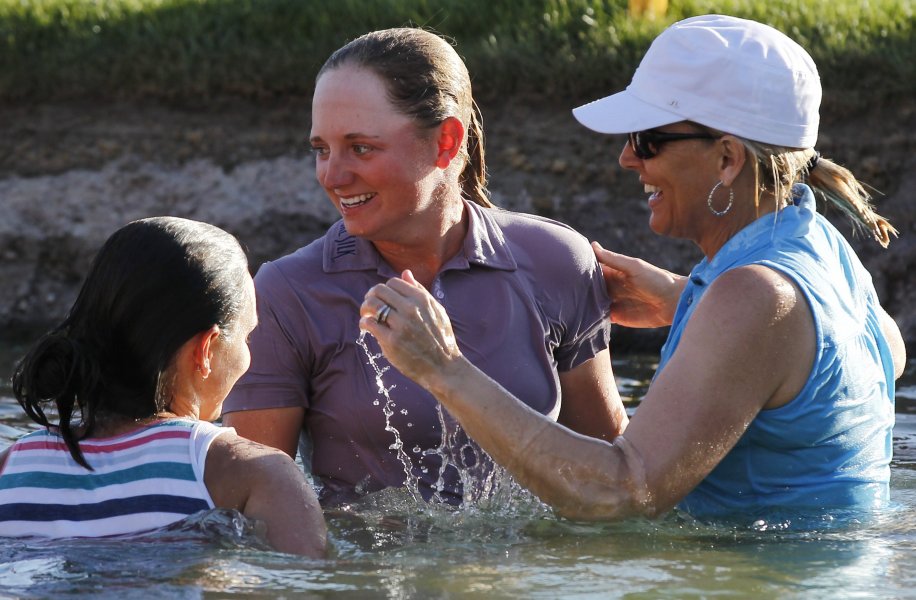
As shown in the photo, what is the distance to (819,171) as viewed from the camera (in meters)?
3.85

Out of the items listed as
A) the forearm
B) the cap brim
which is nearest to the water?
the forearm

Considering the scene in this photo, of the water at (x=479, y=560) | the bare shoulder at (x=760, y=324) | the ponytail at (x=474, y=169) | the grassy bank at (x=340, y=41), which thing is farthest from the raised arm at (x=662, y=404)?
the grassy bank at (x=340, y=41)

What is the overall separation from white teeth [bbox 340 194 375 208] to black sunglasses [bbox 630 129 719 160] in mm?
810

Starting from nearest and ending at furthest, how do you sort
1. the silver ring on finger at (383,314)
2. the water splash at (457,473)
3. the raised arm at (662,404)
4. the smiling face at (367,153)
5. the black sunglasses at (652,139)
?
the raised arm at (662,404) → the silver ring on finger at (383,314) → the black sunglasses at (652,139) → the smiling face at (367,153) → the water splash at (457,473)

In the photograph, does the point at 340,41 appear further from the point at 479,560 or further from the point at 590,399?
the point at 479,560

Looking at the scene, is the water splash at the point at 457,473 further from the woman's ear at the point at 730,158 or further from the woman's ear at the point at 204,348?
the woman's ear at the point at 730,158

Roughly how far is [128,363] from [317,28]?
19.7ft

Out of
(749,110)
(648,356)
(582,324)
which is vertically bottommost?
(648,356)

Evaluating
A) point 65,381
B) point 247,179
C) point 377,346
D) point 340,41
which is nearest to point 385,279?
point 377,346

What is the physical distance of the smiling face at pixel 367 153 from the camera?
4.09 meters

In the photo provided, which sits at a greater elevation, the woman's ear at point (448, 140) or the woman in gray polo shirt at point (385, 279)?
the woman's ear at point (448, 140)

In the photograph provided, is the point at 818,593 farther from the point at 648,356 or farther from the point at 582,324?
the point at 648,356

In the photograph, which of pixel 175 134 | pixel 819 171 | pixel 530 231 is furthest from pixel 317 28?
pixel 819 171

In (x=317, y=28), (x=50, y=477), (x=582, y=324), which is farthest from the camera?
(x=317, y=28)
